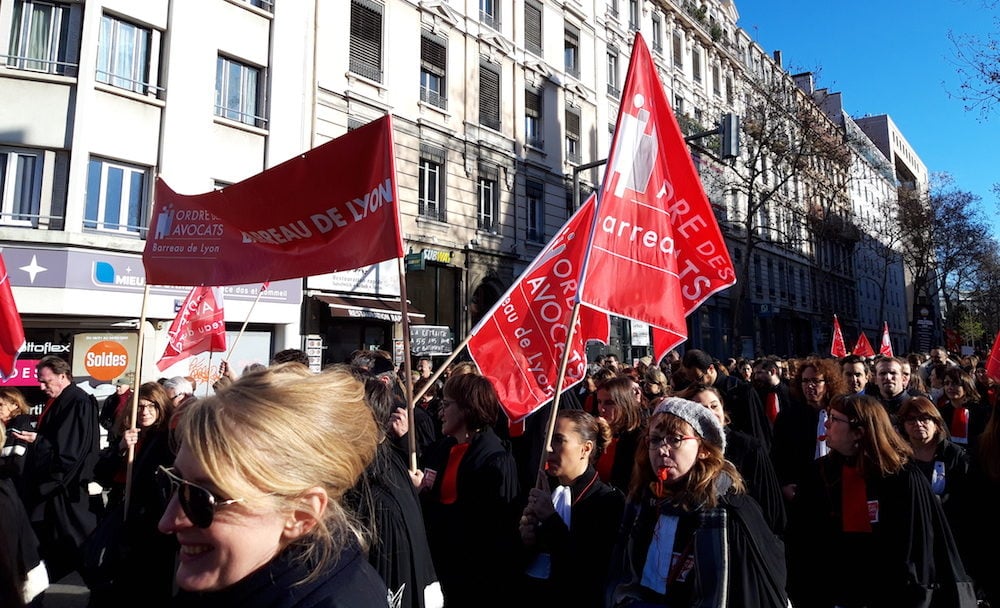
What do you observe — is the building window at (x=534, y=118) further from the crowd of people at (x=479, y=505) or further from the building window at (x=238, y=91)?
the crowd of people at (x=479, y=505)

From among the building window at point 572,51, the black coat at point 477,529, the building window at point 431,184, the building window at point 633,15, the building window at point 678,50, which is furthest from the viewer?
the building window at point 678,50

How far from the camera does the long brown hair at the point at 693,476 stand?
104 inches

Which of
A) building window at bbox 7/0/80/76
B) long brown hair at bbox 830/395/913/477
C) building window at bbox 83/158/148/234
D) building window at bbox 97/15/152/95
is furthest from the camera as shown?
building window at bbox 97/15/152/95

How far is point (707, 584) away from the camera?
2.42m

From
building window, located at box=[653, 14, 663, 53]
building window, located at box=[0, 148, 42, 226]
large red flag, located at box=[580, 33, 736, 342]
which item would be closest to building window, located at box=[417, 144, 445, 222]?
building window, located at box=[0, 148, 42, 226]

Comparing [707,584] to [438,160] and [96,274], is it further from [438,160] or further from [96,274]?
[438,160]

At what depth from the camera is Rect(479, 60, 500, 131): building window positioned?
20.3 meters

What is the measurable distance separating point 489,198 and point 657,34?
15.1 m

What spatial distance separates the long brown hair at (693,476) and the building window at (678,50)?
31.6m

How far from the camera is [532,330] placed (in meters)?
4.97

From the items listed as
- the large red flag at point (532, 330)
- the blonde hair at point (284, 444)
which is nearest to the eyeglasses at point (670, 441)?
the blonde hair at point (284, 444)

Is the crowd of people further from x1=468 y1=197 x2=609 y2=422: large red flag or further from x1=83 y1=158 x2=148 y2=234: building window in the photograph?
x1=83 y1=158 x2=148 y2=234: building window

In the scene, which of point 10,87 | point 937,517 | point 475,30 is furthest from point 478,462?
point 475,30

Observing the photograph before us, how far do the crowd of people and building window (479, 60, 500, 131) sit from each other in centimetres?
1668
